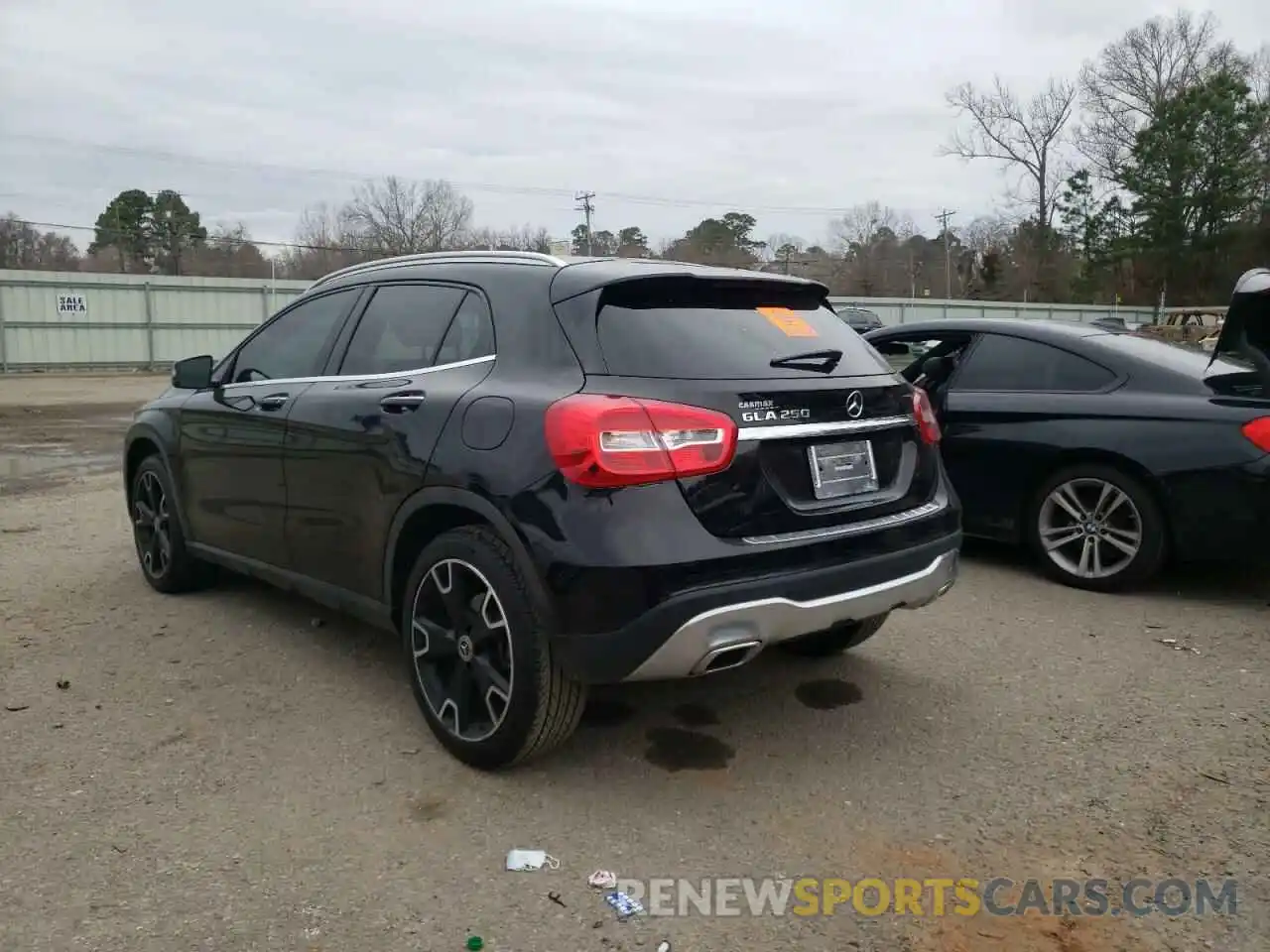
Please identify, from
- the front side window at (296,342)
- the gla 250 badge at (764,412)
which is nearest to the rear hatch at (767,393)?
the gla 250 badge at (764,412)

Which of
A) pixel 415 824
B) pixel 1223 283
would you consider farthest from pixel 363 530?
pixel 1223 283

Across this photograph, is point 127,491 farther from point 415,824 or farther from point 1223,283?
point 1223,283

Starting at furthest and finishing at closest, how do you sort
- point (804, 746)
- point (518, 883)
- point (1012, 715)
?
point (1012, 715)
point (804, 746)
point (518, 883)

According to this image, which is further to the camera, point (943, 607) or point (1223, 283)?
point (1223, 283)

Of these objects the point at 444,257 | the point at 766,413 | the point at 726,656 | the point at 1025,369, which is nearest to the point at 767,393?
the point at 766,413

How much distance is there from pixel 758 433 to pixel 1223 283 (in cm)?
5489

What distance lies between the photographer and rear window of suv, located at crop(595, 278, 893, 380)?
3141 mm

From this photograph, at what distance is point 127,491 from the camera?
5.75m

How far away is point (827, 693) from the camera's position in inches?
159

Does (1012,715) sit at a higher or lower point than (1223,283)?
lower

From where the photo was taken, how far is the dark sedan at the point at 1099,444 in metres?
4.95

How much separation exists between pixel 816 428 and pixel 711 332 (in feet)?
1.52

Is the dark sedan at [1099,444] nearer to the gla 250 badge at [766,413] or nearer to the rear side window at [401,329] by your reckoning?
the gla 250 badge at [766,413]

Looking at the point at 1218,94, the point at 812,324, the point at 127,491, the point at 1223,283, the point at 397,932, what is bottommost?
the point at 397,932
